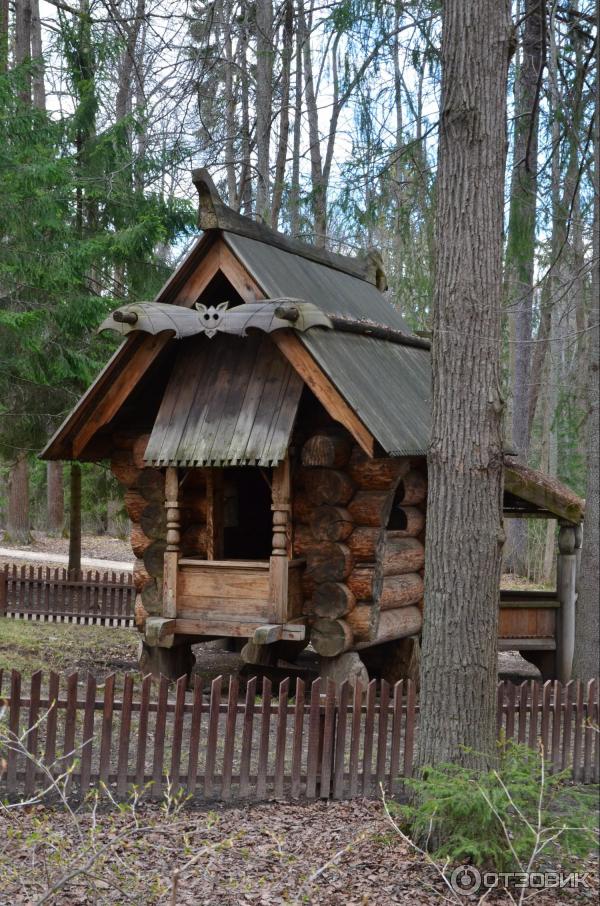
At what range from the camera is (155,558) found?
11664 mm

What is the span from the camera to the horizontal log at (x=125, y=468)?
38.8 ft

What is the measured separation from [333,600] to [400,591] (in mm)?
1183

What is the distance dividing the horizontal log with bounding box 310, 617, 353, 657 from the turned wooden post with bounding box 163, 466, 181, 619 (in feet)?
5.19

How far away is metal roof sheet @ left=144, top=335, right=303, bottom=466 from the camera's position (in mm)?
10219

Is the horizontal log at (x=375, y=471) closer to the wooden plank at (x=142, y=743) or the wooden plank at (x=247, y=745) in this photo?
the wooden plank at (x=247, y=745)

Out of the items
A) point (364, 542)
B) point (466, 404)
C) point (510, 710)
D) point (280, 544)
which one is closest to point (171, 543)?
point (280, 544)

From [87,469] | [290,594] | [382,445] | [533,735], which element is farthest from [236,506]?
[87,469]

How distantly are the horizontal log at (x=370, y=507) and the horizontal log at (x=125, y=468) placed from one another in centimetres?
274

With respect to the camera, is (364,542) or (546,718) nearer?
(546,718)

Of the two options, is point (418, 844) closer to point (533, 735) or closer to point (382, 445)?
point (533, 735)

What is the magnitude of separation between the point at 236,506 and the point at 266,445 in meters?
4.00

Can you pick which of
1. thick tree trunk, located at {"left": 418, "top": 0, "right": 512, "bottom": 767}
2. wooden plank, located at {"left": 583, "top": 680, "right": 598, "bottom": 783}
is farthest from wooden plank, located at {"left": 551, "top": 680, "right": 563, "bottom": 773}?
thick tree trunk, located at {"left": 418, "top": 0, "right": 512, "bottom": 767}

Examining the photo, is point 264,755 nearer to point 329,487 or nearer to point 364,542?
point 364,542

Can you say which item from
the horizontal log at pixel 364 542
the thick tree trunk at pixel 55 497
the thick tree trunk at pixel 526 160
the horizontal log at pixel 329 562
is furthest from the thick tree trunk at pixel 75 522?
the thick tree trunk at pixel 55 497
